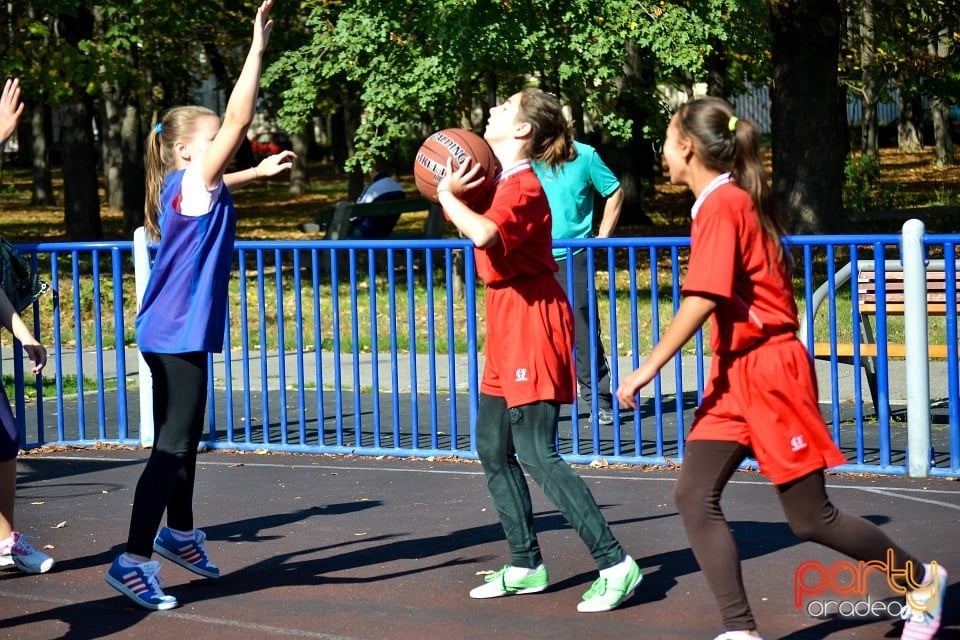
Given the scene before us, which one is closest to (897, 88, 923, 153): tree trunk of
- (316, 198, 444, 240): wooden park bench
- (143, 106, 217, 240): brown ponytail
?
(316, 198, 444, 240): wooden park bench

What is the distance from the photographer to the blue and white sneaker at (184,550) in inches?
232

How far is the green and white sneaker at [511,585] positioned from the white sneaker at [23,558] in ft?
6.34

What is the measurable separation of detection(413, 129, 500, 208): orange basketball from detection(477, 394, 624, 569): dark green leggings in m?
0.80

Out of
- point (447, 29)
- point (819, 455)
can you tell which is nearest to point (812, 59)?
point (447, 29)

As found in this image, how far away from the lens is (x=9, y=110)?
5.79 metres

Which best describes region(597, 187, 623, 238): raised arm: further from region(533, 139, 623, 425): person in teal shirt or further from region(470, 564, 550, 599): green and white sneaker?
region(470, 564, 550, 599): green and white sneaker

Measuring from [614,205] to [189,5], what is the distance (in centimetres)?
1618

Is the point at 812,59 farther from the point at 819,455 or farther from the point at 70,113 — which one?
the point at 819,455

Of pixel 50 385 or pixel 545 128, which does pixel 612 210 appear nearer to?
pixel 545 128

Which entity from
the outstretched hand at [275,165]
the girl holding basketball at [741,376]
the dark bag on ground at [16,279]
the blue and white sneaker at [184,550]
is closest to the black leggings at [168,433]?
the blue and white sneaker at [184,550]

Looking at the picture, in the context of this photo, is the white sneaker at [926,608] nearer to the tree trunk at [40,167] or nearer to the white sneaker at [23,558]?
the white sneaker at [23,558]

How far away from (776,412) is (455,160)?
5.14 ft

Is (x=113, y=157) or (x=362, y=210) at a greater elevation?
(x=113, y=157)

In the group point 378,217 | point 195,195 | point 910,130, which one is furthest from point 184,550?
point 910,130
